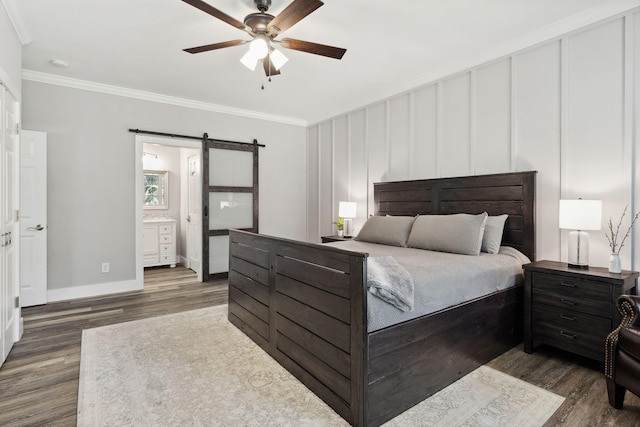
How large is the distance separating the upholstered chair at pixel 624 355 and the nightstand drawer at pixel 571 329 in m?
0.38

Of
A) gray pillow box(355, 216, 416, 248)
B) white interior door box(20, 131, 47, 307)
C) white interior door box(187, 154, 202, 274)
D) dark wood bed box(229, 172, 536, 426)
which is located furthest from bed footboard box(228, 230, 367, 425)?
white interior door box(187, 154, 202, 274)

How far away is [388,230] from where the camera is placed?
3.66 metres

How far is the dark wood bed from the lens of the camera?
173 cm

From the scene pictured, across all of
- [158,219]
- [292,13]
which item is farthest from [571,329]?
[158,219]

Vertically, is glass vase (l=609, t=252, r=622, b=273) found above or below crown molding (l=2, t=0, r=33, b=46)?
below

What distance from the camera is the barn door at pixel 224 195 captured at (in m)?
5.09

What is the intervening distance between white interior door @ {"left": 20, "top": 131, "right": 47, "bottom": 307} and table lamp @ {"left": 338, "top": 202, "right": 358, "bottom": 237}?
366cm

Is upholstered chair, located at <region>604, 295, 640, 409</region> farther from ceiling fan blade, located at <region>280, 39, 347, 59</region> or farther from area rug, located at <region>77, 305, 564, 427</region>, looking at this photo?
ceiling fan blade, located at <region>280, 39, 347, 59</region>

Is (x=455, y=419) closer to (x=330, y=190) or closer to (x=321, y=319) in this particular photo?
(x=321, y=319)

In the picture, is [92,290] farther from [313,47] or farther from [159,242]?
[313,47]

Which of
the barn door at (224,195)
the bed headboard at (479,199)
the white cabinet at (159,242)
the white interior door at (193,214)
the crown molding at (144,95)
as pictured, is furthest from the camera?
the white cabinet at (159,242)

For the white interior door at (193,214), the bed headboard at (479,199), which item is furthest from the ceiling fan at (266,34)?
the white interior door at (193,214)

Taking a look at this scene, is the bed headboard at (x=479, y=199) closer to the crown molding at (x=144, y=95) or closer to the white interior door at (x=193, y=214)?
the crown molding at (x=144, y=95)

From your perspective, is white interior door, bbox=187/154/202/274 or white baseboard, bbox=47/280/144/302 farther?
white interior door, bbox=187/154/202/274
